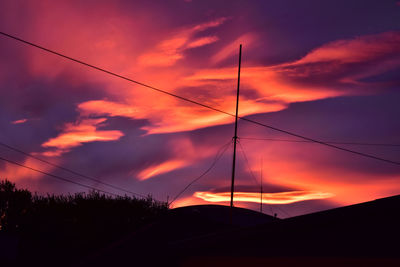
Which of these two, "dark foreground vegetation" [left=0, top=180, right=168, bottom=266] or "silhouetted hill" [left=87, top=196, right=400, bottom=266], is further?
"dark foreground vegetation" [left=0, top=180, right=168, bottom=266]

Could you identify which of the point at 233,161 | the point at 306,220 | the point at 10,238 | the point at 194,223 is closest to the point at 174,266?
the point at 306,220

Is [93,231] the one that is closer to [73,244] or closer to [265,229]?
[73,244]

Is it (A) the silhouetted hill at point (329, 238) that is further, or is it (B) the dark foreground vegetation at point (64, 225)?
(B) the dark foreground vegetation at point (64, 225)

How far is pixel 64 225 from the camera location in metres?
34.4

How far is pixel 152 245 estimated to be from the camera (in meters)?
17.5

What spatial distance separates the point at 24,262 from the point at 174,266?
25.0 metres

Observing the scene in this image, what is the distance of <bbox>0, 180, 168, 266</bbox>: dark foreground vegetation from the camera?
32906 mm

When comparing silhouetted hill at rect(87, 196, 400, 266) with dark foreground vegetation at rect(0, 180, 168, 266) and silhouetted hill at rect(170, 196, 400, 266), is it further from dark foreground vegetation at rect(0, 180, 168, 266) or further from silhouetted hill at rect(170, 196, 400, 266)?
dark foreground vegetation at rect(0, 180, 168, 266)

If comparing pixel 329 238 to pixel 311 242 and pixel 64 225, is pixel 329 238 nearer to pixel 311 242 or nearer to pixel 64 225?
pixel 311 242

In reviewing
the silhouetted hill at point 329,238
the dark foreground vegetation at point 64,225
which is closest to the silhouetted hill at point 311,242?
the silhouetted hill at point 329,238

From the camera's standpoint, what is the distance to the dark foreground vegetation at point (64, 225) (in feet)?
108

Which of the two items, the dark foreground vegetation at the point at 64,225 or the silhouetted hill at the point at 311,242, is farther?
the dark foreground vegetation at the point at 64,225

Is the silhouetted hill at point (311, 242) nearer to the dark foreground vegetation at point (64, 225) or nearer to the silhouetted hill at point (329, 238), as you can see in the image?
the silhouetted hill at point (329, 238)

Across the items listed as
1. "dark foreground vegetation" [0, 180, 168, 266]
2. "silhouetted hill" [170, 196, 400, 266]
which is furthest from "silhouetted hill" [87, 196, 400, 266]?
"dark foreground vegetation" [0, 180, 168, 266]
